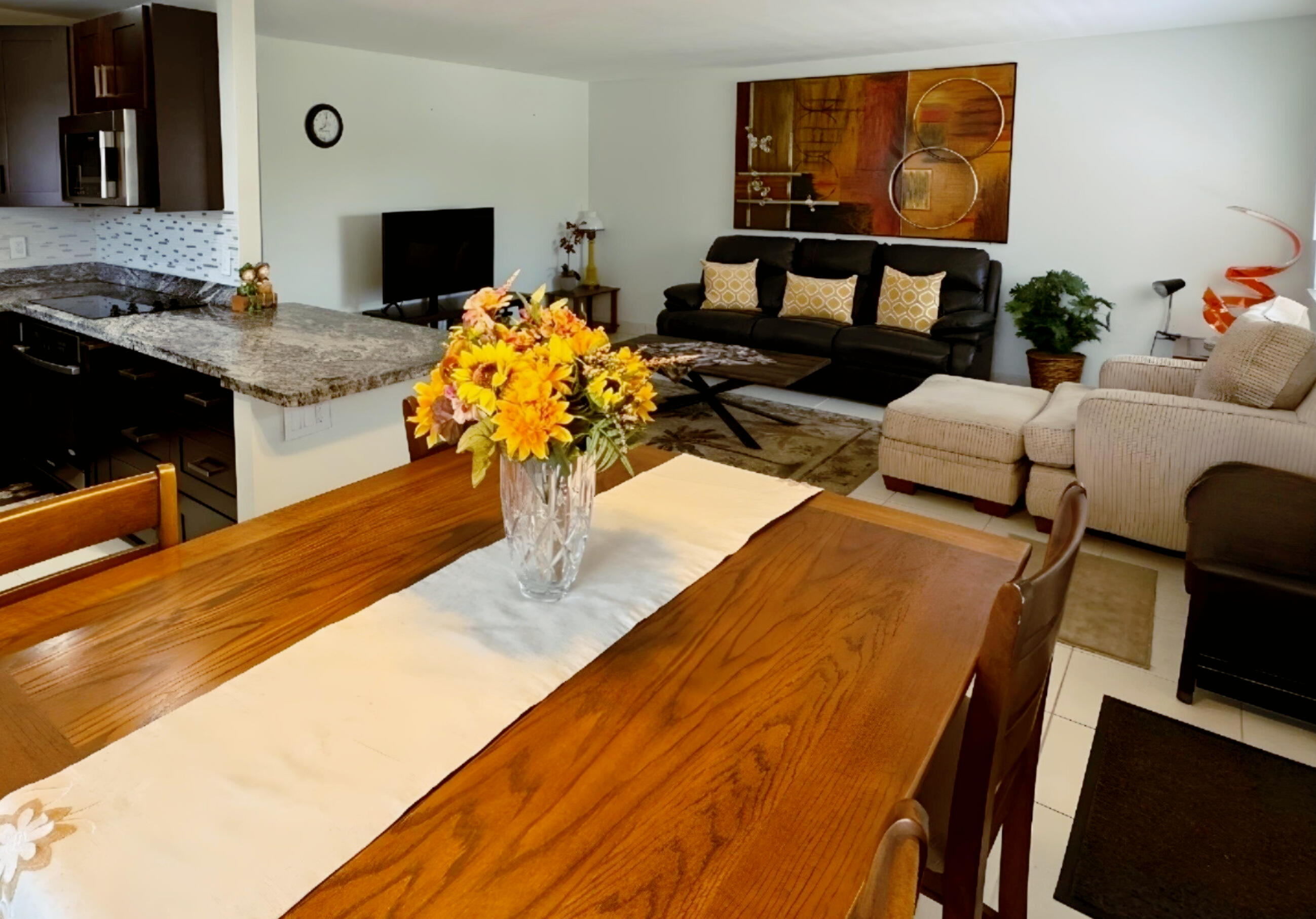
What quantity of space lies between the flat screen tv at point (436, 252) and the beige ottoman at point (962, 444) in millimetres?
3809

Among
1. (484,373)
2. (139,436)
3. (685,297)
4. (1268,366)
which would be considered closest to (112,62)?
(139,436)

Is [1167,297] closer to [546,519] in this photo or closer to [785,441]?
[785,441]

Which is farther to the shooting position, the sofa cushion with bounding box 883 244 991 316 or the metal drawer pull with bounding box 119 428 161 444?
the sofa cushion with bounding box 883 244 991 316

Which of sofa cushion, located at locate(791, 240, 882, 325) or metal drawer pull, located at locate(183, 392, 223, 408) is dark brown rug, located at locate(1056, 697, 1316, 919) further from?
sofa cushion, located at locate(791, 240, 882, 325)

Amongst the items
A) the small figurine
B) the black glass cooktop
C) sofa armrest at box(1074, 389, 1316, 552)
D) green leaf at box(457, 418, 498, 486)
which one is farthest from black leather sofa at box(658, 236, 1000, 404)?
green leaf at box(457, 418, 498, 486)

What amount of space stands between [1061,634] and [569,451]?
234cm

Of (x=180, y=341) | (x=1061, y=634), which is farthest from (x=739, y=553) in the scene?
(x=180, y=341)

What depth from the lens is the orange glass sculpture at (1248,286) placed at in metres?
5.29

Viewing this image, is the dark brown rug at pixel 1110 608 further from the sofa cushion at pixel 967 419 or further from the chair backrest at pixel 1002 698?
the chair backrest at pixel 1002 698

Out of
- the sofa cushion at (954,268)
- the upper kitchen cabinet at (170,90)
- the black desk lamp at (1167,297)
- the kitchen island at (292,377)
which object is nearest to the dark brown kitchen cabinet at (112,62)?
the upper kitchen cabinet at (170,90)

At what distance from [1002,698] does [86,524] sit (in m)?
1.40

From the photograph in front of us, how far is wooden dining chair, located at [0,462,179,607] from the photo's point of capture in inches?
53.7

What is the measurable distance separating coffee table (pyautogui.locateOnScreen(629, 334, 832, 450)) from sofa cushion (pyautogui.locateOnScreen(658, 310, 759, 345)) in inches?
14.4

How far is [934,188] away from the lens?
254 inches
